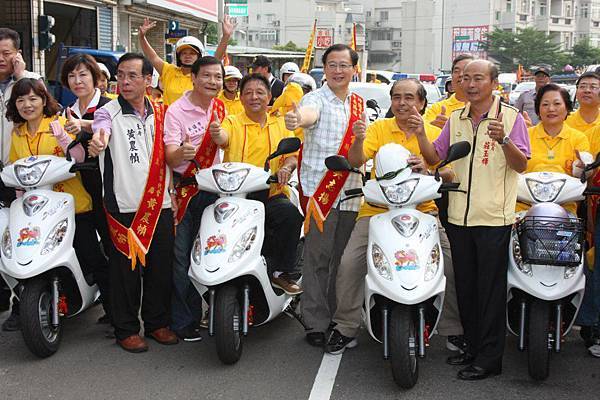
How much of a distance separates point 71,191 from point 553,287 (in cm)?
309

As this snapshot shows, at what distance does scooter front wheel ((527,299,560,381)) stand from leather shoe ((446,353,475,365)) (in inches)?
16.8

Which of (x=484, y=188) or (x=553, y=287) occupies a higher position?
(x=484, y=188)

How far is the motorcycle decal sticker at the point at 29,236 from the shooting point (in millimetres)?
4422

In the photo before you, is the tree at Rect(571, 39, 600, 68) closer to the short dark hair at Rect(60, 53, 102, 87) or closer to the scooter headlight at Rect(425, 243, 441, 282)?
the short dark hair at Rect(60, 53, 102, 87)

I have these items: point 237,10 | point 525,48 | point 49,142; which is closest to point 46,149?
point 49,142

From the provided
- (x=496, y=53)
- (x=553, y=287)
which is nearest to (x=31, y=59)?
(x=553, y=287)

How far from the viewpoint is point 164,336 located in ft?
16.0

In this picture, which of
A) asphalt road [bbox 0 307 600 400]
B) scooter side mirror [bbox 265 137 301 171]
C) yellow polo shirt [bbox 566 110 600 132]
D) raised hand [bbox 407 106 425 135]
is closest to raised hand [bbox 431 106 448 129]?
yellow polo shirt [bbox 566 110 600 132]

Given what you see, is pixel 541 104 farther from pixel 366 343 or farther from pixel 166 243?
pixel 166 243

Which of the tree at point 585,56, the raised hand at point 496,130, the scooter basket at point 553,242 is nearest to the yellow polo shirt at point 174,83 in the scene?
the raised hand at point 496,130

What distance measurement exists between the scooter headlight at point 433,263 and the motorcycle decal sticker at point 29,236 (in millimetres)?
2300

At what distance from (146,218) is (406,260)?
1.68 meters

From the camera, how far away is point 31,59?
16.2 m

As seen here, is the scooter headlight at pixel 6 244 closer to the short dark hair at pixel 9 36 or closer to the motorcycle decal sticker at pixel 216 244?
the motorcycle decal sticker at pixel 216 244
